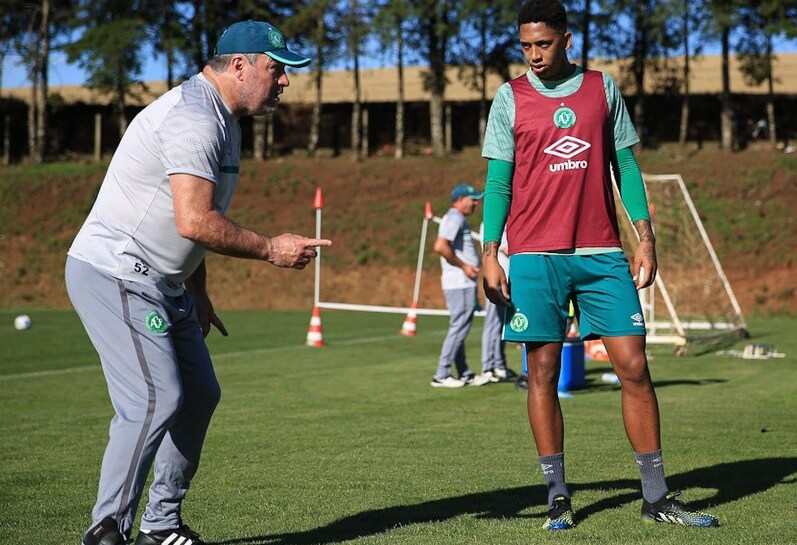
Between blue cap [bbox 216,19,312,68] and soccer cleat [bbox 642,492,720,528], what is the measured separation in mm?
2690

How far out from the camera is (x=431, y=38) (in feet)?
151

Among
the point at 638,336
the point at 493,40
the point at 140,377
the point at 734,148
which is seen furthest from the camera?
the point at 493,40

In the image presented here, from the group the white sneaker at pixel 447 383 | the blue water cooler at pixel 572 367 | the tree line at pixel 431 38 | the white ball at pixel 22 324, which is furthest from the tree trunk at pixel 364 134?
the blue water cooler at pixel 572 367

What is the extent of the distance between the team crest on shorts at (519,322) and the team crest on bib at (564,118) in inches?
36.8

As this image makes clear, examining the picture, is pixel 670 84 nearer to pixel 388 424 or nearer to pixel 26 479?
pixel 388 424

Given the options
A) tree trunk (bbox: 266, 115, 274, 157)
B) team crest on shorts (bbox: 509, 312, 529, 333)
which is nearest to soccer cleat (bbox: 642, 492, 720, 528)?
team crest on shorts (bbox: 509, 312, 529, 333)

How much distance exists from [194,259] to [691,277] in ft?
91.3

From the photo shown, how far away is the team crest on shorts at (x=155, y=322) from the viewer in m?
4.64

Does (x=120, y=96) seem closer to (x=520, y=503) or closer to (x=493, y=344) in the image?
(x=493, y=344)

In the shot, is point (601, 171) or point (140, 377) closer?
point (140, 377)

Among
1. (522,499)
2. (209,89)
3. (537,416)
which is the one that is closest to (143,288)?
(209,89)

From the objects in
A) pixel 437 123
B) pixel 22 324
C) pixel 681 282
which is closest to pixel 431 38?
pixel 437 123

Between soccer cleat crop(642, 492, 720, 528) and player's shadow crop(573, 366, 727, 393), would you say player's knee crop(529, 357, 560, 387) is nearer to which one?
soccer cleat crop(642, 492, 720, 528)

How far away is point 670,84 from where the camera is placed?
149 ft
